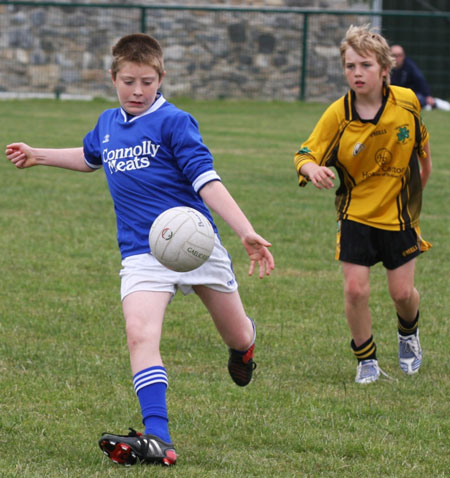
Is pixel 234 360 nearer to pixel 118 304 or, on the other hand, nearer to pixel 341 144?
pixel 341 144

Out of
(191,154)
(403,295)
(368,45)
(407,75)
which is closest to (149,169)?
(191,154)

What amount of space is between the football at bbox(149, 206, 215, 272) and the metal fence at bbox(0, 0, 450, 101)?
20.8 metres

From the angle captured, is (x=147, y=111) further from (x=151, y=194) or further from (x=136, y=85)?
(x=151, y=194)

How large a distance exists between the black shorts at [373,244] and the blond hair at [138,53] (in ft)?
5.22

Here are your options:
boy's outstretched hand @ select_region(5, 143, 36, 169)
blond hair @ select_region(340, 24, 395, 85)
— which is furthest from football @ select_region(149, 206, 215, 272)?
blond hair @ select_region(340, 24, 395, 85)

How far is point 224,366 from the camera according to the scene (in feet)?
19.4

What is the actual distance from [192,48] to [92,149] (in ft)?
68.9

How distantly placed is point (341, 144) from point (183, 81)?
2030 cm

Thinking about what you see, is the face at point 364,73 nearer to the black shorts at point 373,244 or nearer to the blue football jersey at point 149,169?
the black shorts at point 373,244

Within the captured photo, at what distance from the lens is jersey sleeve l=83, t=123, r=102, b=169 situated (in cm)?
498

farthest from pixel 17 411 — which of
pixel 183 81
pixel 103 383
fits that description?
pixel 183 81

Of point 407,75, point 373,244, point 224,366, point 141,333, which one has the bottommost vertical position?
point 407,75

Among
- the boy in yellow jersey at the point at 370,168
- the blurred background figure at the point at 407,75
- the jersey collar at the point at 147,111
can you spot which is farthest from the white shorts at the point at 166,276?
the blurred background figure at the point at 407,75

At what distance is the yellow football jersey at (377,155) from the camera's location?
559cm
